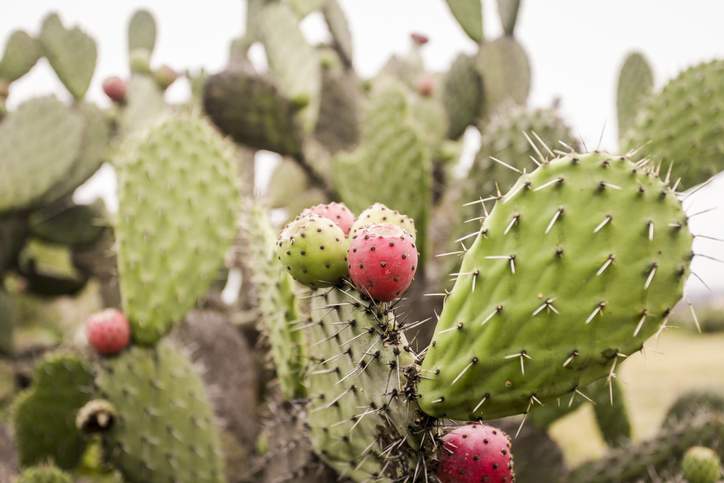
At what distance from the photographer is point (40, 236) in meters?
3.03

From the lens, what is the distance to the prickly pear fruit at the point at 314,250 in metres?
0.93

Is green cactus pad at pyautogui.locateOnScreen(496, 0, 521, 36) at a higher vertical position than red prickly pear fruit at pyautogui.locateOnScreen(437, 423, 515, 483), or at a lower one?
higher

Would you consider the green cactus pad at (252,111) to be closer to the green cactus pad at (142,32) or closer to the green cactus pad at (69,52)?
the green cactus pad at (69,52)

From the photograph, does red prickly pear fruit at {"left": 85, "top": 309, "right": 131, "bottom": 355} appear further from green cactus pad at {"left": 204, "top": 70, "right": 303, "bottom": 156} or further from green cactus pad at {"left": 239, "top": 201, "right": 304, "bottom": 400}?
green cactus pad at {"left": 204, "top": 70, "right": 303, "bottom": 156}

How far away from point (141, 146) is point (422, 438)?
119 cm

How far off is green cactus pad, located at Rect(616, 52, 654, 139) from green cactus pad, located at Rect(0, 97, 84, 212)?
6.91ft

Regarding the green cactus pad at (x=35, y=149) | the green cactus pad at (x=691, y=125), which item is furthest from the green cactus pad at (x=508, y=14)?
the green cactus pad at (x=35, y=149)

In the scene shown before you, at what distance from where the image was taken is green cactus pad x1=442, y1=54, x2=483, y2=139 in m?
2.82

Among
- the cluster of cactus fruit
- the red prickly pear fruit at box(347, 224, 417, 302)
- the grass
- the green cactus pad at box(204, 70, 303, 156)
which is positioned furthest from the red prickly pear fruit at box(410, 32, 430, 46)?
the red prickly pear fruit at box(347, 224, 417, 302)

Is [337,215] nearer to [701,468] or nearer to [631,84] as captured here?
[701,468]

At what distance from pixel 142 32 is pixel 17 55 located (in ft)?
1.81

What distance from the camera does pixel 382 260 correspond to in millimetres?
855

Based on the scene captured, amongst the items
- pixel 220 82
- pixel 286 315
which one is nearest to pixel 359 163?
pixel 220 82

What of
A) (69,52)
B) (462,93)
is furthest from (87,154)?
(462,93)
